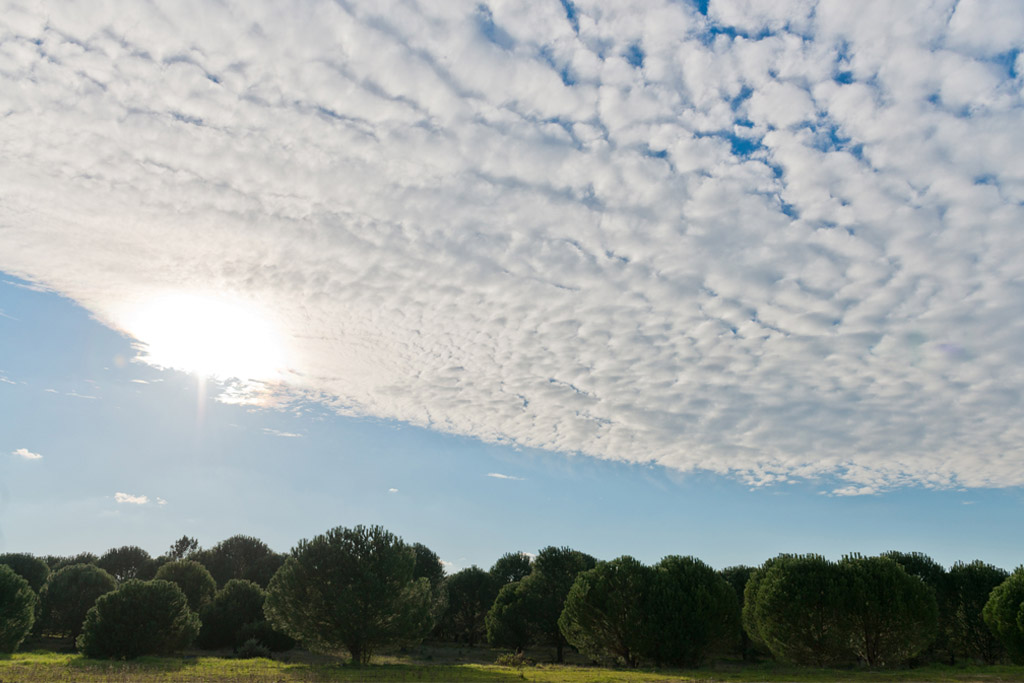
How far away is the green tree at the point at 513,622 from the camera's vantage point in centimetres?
6819

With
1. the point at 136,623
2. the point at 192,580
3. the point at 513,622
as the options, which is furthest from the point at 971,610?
the point at 192,580

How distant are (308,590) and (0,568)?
1267 inches

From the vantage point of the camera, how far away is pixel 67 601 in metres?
68.1

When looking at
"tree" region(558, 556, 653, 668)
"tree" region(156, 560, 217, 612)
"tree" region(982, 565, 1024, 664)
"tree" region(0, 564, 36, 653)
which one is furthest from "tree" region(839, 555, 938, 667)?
"tree" region(0, 564, 36, 653)

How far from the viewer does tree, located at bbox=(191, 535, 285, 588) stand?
95750 mm

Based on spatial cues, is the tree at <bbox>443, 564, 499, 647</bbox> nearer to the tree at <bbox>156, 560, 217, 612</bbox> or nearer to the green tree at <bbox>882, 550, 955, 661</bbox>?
the tree at <bbox>156, 560, 217, 612</bbox>

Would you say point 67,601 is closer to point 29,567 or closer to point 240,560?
point 29,567

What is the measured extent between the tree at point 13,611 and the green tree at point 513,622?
46.9 metres

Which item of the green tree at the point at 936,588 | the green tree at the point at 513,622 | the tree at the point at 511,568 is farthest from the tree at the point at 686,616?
the tree at the point at 511,568

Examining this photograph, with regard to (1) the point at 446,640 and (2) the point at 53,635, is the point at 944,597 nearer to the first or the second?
(1) the point at 446,640

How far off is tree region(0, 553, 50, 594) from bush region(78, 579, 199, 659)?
120 feet

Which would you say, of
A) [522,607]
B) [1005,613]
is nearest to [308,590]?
[522,607]

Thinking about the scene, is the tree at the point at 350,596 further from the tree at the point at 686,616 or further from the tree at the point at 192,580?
the tree at the point at 192,580

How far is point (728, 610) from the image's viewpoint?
54.8 m
